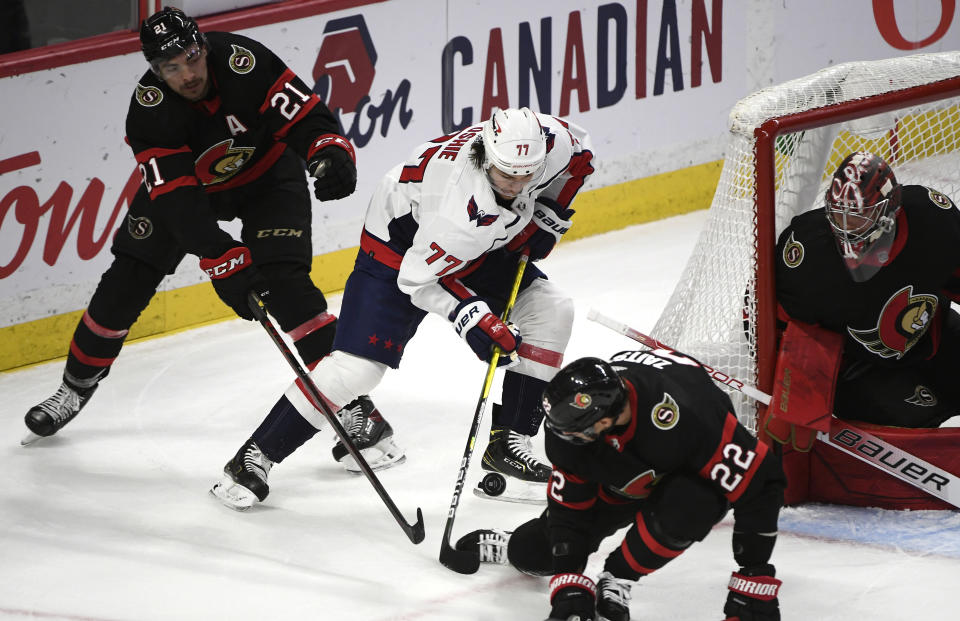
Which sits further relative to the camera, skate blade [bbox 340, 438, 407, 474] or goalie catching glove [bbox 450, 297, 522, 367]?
skate blade [bbox 340, 438, 407, 474]

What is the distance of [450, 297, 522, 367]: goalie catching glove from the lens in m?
3.22

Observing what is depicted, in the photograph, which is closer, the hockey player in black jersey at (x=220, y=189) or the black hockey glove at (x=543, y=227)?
the hockey player in black jersey at (x=220, y=189)

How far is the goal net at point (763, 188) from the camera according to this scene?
319 cm

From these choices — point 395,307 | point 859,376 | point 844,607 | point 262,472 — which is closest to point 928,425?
point 859,376

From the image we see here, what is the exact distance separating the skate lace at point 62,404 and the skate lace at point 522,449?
51.4 inches

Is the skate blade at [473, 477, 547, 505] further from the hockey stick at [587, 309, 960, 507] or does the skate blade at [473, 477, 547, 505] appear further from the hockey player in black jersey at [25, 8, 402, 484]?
the hockey stick at [587, 309, 960, 507]

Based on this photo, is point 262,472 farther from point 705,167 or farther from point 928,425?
point 705,167

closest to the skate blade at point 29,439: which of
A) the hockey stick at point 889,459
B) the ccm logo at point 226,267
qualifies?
the ccm logo at point 226,267

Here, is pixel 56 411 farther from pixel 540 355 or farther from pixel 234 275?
pixel 540 355

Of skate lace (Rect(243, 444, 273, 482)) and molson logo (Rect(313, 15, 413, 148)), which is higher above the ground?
molson logo (Rect(313, 15, 413, 148))

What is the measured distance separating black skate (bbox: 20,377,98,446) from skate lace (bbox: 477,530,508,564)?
1456mm

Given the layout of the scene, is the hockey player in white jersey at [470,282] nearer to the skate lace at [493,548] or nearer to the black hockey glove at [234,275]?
the black hockey glove at [234,275]

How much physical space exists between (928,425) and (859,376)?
0.20 meters

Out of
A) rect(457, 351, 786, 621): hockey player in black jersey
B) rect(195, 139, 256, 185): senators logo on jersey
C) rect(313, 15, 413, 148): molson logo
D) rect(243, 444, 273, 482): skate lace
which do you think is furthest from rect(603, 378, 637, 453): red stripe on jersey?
rect(313, 15, 413, 148): molson logo
